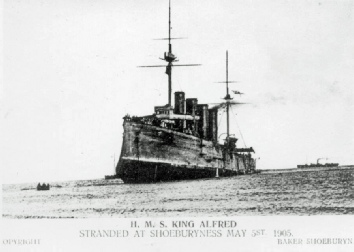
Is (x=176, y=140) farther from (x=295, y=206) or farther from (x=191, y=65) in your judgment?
(x=295, y=206)

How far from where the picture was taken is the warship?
80.1 ft

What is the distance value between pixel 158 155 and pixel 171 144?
140 cm

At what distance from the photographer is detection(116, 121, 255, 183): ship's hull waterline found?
24.3 m

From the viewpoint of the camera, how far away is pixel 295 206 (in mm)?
14383

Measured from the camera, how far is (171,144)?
26.6 m

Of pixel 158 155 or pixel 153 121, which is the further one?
pixel 153 121

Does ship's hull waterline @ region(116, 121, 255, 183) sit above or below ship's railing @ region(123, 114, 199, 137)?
below

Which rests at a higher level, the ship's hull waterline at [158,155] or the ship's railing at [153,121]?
the ship's railing at [153,121]

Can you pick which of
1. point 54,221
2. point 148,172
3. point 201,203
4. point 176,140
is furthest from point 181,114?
point 54,221

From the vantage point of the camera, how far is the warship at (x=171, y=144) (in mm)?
24406

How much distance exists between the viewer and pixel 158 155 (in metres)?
25.5

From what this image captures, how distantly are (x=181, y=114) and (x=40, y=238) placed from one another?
64.3 feet

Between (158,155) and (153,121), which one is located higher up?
(153,121)

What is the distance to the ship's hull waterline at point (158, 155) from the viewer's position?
2428 centimetres
